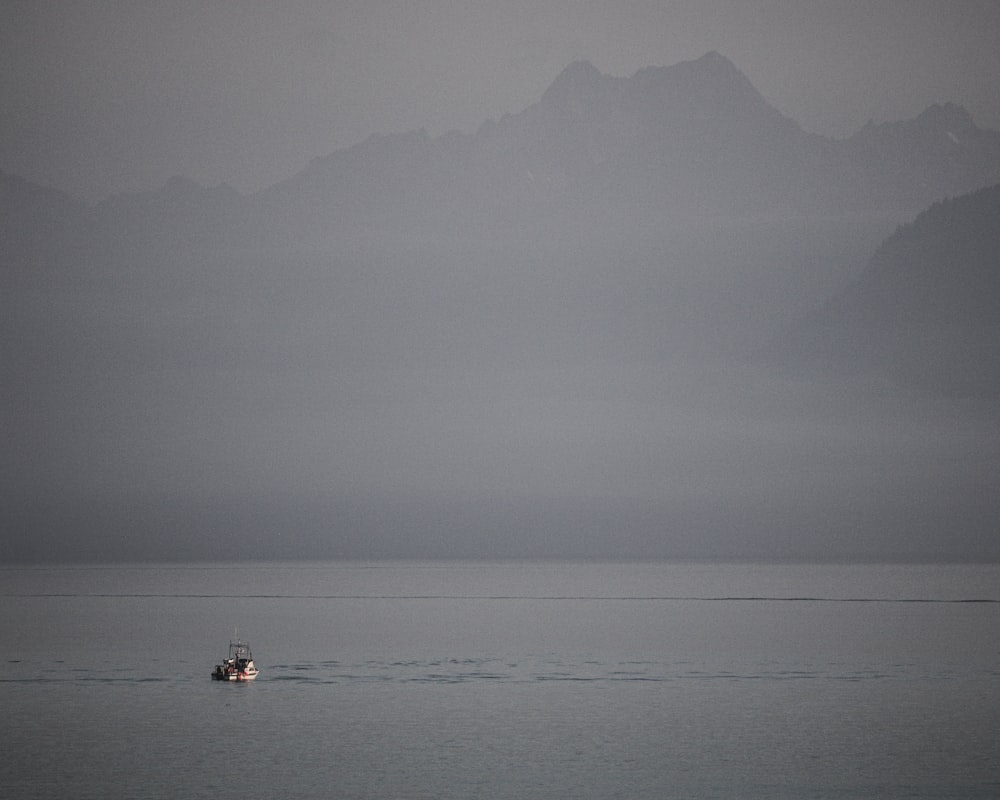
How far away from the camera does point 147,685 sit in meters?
108

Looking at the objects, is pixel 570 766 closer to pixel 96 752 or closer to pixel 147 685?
pixel 96 752

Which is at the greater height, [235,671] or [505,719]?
[235,671]

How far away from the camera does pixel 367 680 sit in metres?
111

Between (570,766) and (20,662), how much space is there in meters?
72.9

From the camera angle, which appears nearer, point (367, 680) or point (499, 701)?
point (499, 701)

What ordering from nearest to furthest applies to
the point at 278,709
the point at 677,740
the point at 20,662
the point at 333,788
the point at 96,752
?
1. the point at 333,788
2. the point at 96,752
3. the point at 677,740
4. the point at 278,709
5. the point at 20,662

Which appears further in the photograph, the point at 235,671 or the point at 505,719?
the point at 235,671

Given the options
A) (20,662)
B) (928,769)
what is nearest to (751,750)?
(928,769)

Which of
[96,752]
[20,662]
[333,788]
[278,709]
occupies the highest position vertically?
[20,662]

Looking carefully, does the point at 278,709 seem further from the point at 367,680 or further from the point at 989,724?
the point at 989,724

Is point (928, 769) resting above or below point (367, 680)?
below

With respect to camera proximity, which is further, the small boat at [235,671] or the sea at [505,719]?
the small boat at [235,671]

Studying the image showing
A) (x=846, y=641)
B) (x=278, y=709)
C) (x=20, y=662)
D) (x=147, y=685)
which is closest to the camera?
(x=278, y=709)

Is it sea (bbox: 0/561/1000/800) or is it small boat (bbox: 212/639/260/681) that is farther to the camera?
small boat (bbox: 212/639/260/681)
